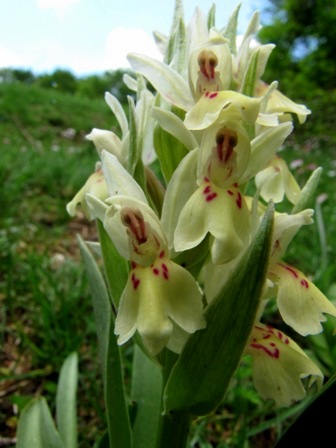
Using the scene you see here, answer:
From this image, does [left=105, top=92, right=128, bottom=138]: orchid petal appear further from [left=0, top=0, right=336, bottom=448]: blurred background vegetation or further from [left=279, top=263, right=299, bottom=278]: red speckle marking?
[left=0, top=0, right=336, bottom=448]: blurred background vegetation

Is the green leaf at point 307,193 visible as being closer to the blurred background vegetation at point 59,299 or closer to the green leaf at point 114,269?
the green leaf at point 114,269

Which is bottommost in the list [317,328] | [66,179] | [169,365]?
[66,179]

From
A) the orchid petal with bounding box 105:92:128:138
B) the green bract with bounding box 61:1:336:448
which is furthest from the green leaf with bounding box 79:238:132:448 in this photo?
the orchid petal with bounding box 105:92:128:138

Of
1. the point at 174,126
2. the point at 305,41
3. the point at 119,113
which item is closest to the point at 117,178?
the point at 174,126

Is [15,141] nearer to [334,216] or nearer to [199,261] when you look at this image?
[334,216]

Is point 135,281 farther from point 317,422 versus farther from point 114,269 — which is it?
point 317,422

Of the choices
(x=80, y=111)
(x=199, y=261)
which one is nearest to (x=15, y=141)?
(x=80, y=111)

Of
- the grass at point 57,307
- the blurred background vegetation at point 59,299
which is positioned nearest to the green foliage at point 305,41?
the blurred background vegetation at point 59,299
